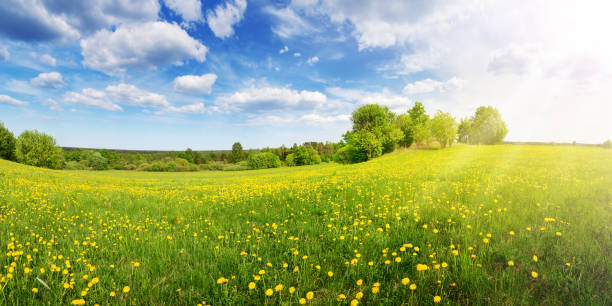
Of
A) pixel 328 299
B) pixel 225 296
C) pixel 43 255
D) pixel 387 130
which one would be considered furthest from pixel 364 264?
pixel 387 130

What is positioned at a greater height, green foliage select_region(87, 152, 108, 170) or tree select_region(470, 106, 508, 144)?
tree select_region(470, 106, 508, 144)

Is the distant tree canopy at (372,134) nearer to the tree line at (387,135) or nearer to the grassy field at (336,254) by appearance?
the tree line at (387,135)

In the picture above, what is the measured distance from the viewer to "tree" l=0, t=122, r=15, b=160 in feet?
171

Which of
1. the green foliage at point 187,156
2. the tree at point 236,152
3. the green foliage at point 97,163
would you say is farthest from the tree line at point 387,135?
the tree at point 236,152

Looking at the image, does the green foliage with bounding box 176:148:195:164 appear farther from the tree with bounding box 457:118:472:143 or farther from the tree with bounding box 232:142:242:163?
the tree with bounding box 457:118:472:143

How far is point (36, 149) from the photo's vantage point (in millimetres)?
55875

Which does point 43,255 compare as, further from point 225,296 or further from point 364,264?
point 364,264

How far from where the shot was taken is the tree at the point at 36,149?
54.5 meters

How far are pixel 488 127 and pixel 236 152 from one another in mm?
101743

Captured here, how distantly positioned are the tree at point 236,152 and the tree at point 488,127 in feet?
318

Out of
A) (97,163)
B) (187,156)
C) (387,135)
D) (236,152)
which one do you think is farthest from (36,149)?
(387,135)

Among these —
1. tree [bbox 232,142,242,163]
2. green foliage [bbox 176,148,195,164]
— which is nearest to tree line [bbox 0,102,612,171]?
green foliage [bbox 176,148,195,164]

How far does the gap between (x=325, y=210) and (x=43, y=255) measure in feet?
18.8

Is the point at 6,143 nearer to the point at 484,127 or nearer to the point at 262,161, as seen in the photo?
the point at 262,161
